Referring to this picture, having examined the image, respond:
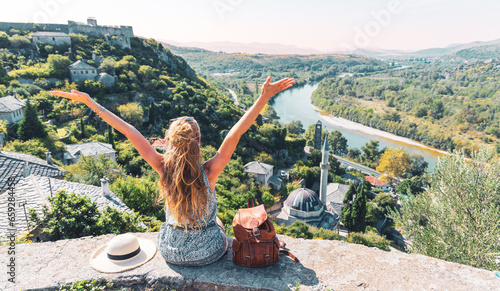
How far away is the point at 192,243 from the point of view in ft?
9.54

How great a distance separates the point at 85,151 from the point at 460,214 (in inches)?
882

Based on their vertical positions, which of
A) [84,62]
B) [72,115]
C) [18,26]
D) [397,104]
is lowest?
[397,104]

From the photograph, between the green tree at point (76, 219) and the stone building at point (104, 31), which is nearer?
the green tree at point (76, 219)

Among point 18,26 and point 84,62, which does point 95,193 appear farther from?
point 18,26

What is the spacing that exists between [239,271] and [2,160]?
12619mm

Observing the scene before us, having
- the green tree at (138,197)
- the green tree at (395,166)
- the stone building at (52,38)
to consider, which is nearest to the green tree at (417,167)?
the green tree at (395,166)

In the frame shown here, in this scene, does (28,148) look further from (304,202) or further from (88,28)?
(88,28)

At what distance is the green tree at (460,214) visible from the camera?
563cm

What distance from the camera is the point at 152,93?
132 ft

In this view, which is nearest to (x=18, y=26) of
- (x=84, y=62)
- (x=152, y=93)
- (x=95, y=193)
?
(x=84, y=62)

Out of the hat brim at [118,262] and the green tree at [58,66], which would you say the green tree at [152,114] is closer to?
the green tree at [58,66]

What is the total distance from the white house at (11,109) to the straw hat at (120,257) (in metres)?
24.6

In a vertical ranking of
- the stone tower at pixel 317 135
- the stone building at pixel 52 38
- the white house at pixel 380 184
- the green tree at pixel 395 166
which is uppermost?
the stone building at pixel 52 38

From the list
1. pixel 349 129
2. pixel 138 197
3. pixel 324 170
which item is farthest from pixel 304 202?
pixel 349 129
